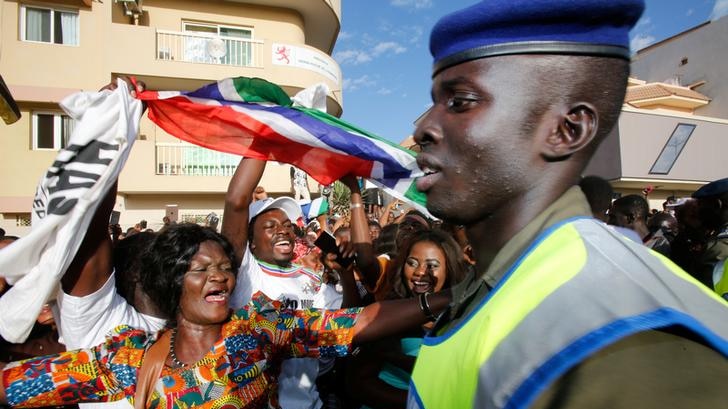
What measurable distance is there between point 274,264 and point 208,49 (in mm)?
12477

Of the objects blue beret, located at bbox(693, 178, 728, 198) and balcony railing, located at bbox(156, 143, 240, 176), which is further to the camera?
balcony railing, located at bbox(156, 143, 240, 176)

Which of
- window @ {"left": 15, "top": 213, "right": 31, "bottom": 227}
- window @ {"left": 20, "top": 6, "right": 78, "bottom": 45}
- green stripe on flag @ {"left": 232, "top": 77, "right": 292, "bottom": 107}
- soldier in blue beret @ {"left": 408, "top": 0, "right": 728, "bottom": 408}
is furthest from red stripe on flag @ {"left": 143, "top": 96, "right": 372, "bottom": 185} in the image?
window @ {"left": 20, "top": 6, "right": 78, "bottom": 45}

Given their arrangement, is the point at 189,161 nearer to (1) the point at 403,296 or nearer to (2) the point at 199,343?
(1) the point at 403,296

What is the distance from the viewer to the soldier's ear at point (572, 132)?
3.05 feet

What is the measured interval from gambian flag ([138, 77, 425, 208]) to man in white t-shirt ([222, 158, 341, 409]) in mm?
217

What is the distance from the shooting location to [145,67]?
1327 centimetres

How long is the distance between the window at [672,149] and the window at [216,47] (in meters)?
21.8

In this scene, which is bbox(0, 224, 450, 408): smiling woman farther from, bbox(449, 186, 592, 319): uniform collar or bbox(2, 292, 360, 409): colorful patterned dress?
bbox(449, 186, 592, 319): uniform collar

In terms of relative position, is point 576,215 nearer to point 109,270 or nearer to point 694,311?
point 694,311

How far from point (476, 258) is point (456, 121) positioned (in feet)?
1.14

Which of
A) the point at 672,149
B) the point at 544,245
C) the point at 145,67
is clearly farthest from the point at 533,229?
the point at 672,149

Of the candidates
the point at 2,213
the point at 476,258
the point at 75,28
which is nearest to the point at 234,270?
the point at 476,258

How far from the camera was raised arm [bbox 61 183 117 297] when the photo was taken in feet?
6.31

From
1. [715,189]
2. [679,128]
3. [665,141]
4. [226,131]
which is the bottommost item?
[715,189]
